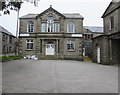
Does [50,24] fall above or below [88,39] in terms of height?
above

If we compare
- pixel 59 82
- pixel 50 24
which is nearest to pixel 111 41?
pixel 59 82

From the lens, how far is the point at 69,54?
26.3 meters

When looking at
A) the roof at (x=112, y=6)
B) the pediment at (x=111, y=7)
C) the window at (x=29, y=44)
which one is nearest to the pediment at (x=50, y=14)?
the window at (x=29, y=44)

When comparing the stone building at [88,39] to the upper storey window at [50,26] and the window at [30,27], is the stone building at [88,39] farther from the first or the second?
the window at [30,27]

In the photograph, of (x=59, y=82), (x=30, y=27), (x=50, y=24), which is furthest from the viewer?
(x=30, y=27)

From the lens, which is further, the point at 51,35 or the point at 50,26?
the point at 50,26

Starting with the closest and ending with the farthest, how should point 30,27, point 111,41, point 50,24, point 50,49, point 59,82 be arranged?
point 59,82 < point 111,41 < point 50,49 < point 50,24 < point 30,27

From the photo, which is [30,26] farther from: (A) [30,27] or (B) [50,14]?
(B) [50,14]

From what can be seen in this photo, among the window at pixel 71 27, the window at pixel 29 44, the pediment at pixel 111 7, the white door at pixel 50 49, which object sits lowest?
the white door at pixel 50 49

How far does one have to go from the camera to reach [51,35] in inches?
1038

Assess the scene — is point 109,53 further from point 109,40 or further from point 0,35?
point 0,35

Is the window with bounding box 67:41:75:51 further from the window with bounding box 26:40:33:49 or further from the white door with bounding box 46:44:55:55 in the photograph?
the window with bounding box 26:40:33:49

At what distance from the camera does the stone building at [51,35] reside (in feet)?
86.0

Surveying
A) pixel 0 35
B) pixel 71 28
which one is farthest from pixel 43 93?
pixel 0 35
